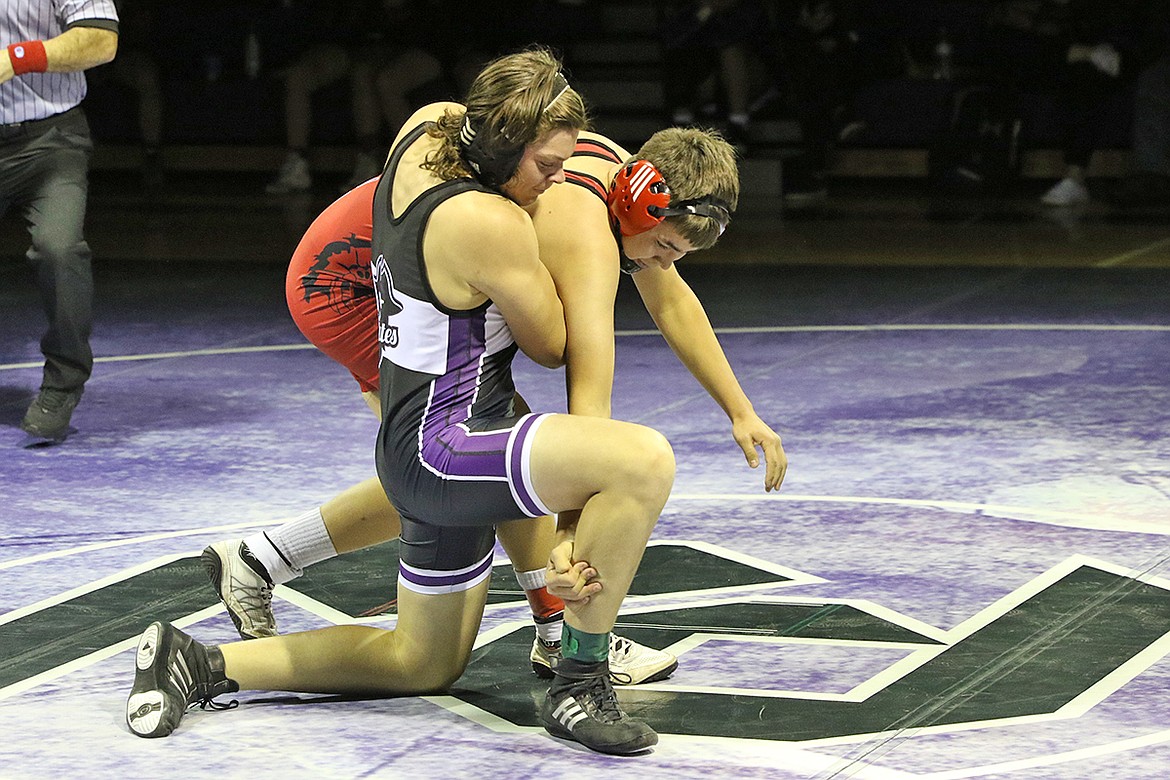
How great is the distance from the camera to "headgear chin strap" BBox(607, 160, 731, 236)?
11.8 ft

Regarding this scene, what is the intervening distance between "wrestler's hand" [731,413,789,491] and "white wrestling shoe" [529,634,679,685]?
0.42m

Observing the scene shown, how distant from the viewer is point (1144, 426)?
6.29 meters

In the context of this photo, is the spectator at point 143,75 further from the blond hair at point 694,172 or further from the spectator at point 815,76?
the blond hair at point 694,172

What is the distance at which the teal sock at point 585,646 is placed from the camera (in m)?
3.57

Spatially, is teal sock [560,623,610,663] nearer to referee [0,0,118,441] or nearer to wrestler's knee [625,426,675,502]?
wrestler's knee [625,426,675,502]

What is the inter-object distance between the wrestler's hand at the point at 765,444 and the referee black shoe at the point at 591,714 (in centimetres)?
53

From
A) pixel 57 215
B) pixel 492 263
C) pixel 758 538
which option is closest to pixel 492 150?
pixel 492 263

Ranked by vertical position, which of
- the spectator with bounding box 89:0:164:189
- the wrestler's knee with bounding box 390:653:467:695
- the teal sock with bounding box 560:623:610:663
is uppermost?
the teal sock with bounding box 560:623:610:663

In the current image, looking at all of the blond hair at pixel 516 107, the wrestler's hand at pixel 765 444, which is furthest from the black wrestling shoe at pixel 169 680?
the wrestler's hand at pixel 765 444

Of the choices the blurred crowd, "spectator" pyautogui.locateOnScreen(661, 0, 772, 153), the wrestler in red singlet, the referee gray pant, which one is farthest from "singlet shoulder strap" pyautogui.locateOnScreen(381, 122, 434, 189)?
the blurred crowd

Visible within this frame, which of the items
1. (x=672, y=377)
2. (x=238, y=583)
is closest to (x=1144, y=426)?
(x=672, y=377)

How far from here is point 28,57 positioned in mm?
5910

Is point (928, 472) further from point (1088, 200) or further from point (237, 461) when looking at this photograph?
point (1088, 200)

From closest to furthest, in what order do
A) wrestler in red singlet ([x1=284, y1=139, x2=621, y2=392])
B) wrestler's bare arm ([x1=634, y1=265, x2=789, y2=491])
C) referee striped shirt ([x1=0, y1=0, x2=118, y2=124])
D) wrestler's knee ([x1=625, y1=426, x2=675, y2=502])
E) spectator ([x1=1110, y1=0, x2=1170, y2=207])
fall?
wrestler's knee ([x1=625, y1=426, x2=675, y2=502])
wrestler's bare arm ([x1=634, y1=265, x2=789, y2=491])
wrestler in red singlet ([x1=284, y1=139, x2=621, y2=392])
referee striped shirt ([x1=0, y1=0, x2=118, y2=124])
spectator ([x1=1110, y1=0, x2=1170, y2=207])
